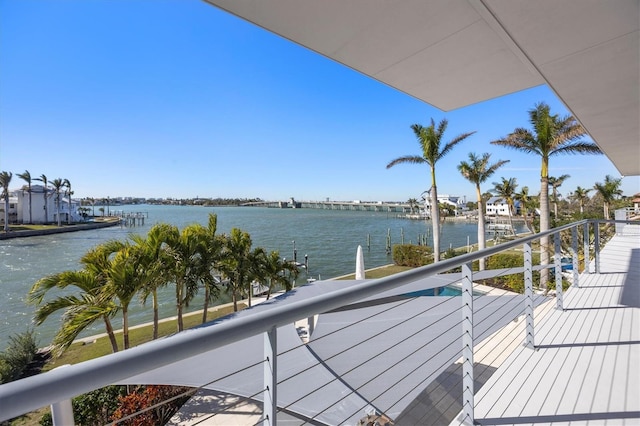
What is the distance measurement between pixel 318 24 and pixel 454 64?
1.33 m

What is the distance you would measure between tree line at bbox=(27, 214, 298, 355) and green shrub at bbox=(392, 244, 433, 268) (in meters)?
13.3

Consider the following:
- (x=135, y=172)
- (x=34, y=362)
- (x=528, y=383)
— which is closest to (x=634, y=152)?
(x=528, y=383)

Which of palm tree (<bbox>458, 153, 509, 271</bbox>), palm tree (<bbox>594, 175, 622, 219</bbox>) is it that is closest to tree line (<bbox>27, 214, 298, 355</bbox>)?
palm tree (<bbox>458, 153, 509, 271</bbox>)

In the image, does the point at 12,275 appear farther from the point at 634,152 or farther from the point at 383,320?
the point at 634,152

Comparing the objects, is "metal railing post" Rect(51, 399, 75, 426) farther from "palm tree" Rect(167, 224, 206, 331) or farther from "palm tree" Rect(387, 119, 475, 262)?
"palm tree" Rect(387, 119, 475, 262)

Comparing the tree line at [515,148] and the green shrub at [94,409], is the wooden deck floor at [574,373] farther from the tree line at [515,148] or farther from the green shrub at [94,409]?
the green shrub at [94,409]

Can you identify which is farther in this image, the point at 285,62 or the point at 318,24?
the point at 285,62

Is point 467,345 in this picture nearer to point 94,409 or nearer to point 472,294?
point 472,294

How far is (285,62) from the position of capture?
44.5 feet

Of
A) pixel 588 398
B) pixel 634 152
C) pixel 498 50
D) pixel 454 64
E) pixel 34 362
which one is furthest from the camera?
pixel 34 362

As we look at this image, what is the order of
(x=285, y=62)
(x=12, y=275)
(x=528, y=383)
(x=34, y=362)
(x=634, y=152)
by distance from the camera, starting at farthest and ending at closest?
(x=12, y=275) → (x=285, y=62) → (x=34, y=362) → (x=634, y=152) → (x=528, y=383)

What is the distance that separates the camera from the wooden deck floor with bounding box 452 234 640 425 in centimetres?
167

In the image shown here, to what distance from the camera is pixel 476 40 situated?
225cm

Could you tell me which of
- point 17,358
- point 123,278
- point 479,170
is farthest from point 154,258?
point 479,170
